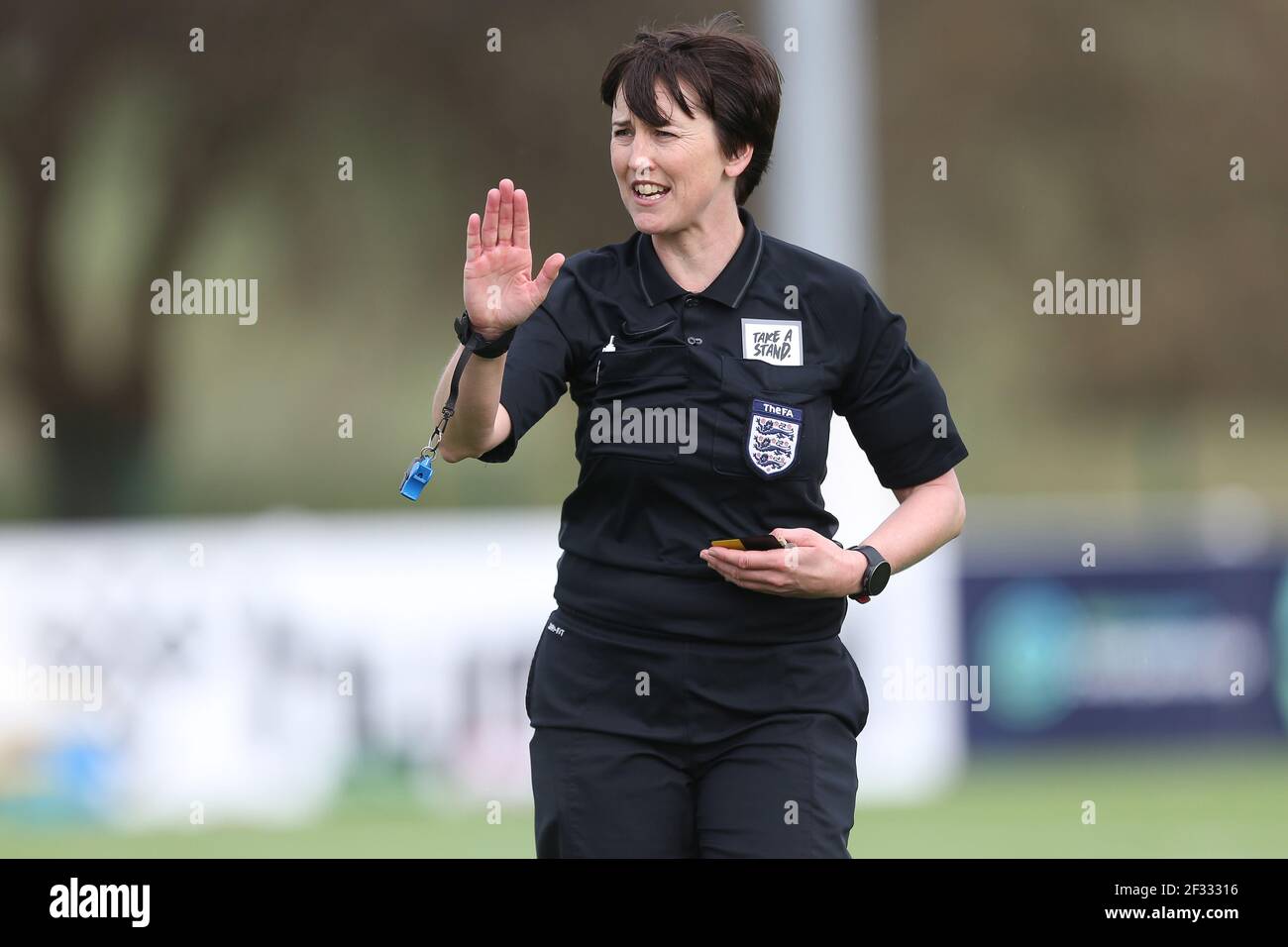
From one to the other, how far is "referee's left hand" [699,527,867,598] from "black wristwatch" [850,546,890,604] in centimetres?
5

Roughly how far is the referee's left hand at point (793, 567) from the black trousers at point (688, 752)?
0.15 meters

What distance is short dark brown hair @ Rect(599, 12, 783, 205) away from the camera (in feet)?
11.0

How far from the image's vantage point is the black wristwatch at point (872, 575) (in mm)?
3395

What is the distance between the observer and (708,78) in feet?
11.1

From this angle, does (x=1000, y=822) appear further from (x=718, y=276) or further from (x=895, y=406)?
(x=718, y=276)

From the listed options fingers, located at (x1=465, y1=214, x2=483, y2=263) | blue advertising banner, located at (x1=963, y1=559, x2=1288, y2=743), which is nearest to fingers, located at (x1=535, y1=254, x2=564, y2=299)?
fingers, located at (x1=465, y1=214, x2=483, y2=263)

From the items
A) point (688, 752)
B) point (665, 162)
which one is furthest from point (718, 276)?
point (688, 752)

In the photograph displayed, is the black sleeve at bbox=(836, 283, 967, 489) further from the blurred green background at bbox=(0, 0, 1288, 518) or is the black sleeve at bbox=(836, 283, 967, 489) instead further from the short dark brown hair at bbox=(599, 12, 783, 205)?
the blurred green background at bbox=(0, 0, 1288, 518)

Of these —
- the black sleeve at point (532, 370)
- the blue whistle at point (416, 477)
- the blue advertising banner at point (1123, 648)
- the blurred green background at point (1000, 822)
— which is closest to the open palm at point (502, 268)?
the black sleeve at point (532, 370)

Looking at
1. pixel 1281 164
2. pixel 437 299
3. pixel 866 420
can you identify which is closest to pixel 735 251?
pixel 866 420

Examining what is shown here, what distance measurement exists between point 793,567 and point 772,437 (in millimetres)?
253

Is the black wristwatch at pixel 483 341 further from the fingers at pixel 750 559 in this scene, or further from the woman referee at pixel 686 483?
the fingers at pixel 750 559

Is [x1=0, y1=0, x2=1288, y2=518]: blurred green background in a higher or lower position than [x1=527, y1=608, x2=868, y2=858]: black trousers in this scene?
higher

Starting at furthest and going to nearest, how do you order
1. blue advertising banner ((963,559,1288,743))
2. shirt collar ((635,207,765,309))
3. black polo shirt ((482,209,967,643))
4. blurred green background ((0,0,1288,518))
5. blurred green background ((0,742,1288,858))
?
blurred green background ((0,0,1288,518)), blue advertising banner ((963,559,1288,743)), blurred green background ((0,742,1288,858)), shirt collar ((635,207,765,309)), black polo shirt ((482,209,967,643))
